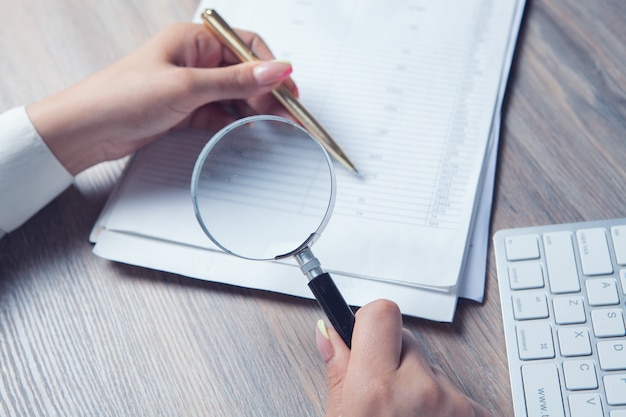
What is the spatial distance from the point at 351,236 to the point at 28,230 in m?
0.40

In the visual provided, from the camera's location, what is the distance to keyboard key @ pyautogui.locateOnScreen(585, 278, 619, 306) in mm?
587

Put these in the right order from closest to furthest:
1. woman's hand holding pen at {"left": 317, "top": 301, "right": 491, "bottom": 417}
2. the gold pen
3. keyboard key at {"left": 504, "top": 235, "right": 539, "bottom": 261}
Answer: woman's hand holding pen at {"left": 317, "top": 301, "right": 491, "bottom": 417}, keyboard key at {"left": 504, "top": 235, "right": 539, "bottom": 261}, the gold pen

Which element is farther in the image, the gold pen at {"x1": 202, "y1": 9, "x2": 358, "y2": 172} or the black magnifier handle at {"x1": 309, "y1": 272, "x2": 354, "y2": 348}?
the gold pen at {"x1": 202, "y1": 9, "x2": 358, "y2": 172}

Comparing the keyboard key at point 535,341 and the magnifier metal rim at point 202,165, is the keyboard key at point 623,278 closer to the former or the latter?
the keyboard key at point 535,341

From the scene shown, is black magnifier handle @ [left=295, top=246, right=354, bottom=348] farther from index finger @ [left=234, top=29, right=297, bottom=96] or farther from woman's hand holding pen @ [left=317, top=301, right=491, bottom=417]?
index finger @ [left=234, top=29, right=297, bottom=96]

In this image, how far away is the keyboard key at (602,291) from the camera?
1.93 ft

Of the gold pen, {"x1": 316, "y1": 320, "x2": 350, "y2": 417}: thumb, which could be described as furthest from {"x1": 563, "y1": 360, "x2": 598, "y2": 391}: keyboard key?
the gold pen

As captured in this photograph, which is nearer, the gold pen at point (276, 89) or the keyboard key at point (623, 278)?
the keyboard key at point (623, 278)

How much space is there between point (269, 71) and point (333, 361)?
1.15 ft

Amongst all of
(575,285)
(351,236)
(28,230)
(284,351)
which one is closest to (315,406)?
(284,351)

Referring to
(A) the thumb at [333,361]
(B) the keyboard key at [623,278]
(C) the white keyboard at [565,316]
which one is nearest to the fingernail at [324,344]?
(A) the thumb at [333,361]

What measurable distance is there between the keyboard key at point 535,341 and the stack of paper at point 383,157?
0.06m

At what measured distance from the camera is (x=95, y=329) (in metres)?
0.66

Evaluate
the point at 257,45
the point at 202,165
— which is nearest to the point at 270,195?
the point at 202,165
